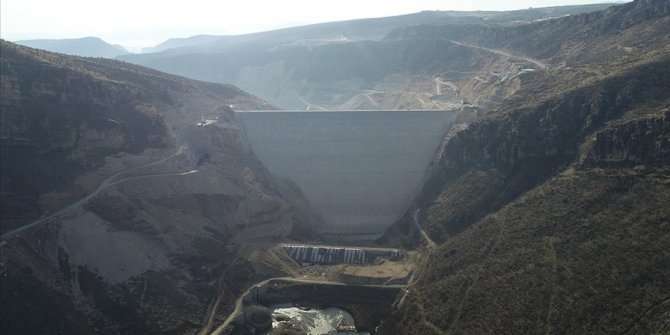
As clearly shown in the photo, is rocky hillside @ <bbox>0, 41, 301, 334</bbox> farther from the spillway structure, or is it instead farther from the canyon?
the spillway structure

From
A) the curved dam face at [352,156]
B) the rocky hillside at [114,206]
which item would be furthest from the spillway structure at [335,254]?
the curved dam face at [352,156]

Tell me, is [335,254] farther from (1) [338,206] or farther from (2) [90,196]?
(2) [90,196]

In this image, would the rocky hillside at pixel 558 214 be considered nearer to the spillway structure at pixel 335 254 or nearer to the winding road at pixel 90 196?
the spillway structure at pixel 335 254

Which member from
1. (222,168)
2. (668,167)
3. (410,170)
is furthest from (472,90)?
(668,167)

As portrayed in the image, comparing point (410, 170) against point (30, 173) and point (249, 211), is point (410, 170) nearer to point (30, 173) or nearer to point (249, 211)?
point (249, 211)

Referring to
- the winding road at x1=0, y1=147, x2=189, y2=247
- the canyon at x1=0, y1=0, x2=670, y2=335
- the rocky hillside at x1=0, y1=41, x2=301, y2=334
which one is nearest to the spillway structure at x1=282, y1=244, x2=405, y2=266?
the canyon at x1=0, y1=0, x2=670, y2=335
